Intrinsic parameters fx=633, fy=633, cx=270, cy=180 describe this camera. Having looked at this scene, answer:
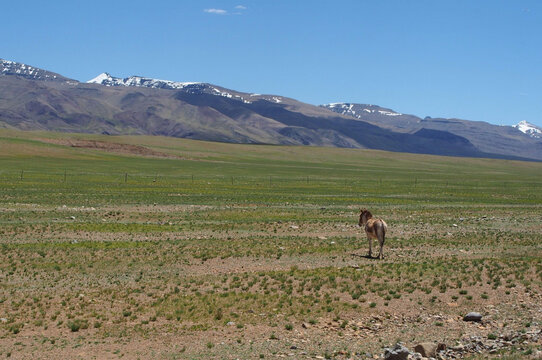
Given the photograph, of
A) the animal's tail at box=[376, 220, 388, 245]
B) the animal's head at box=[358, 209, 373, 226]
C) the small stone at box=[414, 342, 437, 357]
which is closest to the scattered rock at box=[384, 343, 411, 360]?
the small stone at box=[414, 342, 437, 357]

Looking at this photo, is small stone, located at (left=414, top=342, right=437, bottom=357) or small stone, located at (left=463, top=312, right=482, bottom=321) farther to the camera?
small stone, located at (left=463, top=312, right=482, bottom=321)

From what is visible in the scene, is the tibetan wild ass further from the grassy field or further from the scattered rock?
the scattered rock

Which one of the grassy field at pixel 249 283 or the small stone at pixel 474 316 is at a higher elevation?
the small stone at pixel 474 316

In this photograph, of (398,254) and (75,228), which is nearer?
(398,254)

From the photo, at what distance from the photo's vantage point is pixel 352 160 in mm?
192500

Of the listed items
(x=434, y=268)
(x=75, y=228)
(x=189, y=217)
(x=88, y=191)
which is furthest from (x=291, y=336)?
(x=88, y=191)

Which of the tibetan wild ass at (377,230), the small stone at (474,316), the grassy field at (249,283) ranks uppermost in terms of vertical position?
the tibetan wild ass at (377,230)

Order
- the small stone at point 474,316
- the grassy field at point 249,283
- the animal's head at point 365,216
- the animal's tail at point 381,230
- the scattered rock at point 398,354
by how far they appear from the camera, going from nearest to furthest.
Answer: the scattered rock at point 398,354
the grassy field at point 249,283
the small stone at point 474,316
the animal's tail at point 381,230
the animal's head at point 365,216

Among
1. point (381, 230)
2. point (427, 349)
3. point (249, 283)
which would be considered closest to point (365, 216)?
point (381, 230)

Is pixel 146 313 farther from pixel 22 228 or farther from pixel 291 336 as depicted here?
pixel 22 228

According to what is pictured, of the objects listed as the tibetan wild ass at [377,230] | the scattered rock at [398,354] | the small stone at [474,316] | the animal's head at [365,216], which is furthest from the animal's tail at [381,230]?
the scattered rock at [398,354]

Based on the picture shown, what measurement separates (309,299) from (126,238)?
14405 millimetres

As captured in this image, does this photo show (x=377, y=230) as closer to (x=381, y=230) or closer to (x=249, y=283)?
(x=381, y=230)

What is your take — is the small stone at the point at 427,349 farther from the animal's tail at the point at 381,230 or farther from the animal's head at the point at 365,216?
the animal's head at the point at 365,216
